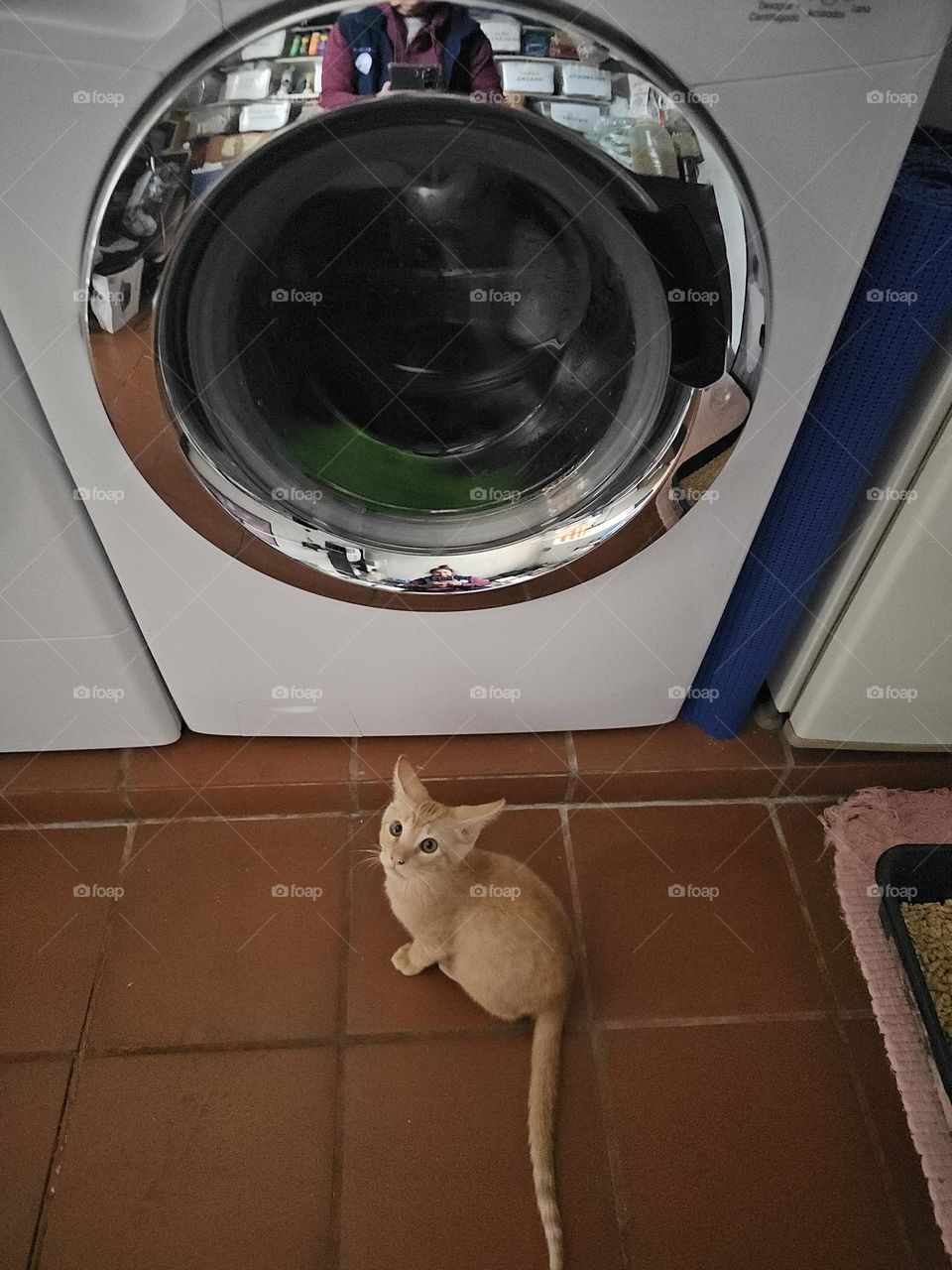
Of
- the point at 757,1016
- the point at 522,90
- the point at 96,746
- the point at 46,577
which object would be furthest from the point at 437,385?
the point at 757,1016

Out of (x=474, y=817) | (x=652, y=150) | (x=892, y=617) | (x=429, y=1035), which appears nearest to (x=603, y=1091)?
(x=429, y=1035)

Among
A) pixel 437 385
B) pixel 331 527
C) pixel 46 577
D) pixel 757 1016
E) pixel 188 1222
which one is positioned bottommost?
pixel 188 1222

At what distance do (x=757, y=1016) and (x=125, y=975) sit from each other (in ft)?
2.23

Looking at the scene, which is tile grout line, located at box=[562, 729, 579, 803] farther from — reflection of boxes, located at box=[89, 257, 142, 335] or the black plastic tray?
reflection of boxes, located at box=[89, 257, 142, 335]

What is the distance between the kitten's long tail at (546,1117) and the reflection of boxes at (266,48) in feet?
2.73

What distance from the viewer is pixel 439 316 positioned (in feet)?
2.61

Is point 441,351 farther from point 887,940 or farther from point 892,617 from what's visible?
point 887,940

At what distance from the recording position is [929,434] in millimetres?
804

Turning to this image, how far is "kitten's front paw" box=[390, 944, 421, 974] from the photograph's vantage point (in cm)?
95

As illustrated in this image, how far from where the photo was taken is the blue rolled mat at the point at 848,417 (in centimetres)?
70

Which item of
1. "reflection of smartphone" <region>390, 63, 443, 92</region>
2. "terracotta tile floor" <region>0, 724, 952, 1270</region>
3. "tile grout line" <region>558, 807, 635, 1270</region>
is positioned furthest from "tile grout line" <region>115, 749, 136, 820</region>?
"reflection of smartphone" <region>390, 63, 443, 92</region>

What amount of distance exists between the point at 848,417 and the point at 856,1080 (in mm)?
660

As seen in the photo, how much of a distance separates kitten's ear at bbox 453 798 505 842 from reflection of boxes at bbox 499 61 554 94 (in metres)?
0.56

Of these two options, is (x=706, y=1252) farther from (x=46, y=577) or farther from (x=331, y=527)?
(x=46, y=577)
